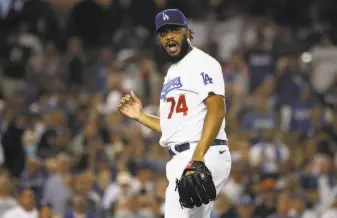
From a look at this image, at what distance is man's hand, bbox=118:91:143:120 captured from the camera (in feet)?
23.2

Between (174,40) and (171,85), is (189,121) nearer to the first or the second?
(171,85)

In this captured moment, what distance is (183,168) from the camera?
6.24m

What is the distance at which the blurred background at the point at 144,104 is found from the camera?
38.8 feet

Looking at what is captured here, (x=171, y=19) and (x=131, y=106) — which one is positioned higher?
(x=171, y=19)

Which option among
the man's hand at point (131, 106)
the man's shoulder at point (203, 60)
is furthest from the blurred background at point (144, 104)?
the man's shoulder at point (203, 60)

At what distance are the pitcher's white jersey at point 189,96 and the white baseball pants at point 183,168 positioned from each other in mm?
102

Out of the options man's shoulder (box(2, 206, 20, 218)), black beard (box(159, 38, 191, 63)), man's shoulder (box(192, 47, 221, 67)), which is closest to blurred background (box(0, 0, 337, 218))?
man's shoulder (box(2, 206, 20, 218))

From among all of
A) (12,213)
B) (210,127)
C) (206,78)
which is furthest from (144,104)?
(210,127)

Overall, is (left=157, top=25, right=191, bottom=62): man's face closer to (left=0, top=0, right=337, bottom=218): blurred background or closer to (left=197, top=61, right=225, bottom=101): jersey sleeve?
(left=197, top=61, right=225, bottom=101): jersey sleeve

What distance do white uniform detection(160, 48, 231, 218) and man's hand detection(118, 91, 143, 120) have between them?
64 cm

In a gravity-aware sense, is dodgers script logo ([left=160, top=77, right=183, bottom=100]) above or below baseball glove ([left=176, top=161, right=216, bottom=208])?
above

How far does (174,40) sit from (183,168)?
2.90 ft

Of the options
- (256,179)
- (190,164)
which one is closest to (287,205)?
(256,179)

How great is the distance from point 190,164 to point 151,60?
380 inches
